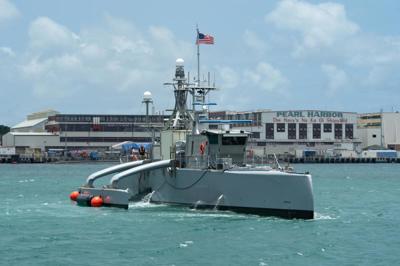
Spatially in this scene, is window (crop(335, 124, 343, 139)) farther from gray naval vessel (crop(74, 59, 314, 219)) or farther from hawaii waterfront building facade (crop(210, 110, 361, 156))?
gray naval vessel (crop(74, 59, 314, 219))

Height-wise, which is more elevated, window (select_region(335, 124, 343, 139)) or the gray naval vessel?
window (select_region(335, 124, 343, 139))

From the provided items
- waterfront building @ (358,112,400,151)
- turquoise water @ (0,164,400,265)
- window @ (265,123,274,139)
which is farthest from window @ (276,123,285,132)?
turquoise water @ (0,164,400,265)

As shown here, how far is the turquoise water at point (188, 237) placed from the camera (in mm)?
33250

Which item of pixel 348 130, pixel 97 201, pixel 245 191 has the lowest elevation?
pixel 97 201

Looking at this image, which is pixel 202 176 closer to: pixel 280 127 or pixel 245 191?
pixel 245 191

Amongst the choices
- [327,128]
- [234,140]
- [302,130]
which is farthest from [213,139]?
[327,128]

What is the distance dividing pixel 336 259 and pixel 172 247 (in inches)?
253

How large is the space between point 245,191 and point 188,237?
6.95 metres

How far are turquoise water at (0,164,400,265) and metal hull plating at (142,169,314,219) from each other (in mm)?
555

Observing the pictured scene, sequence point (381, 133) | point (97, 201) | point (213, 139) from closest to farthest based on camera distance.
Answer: point (213, 139)
point (97, 201)
point (381, 133)

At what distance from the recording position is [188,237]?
37969 mm

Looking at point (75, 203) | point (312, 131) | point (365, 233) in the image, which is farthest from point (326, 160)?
point (365, 233)

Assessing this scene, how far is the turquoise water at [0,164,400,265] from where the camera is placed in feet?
109

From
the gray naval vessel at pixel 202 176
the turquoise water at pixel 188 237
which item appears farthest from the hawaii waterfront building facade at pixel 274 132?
the turquoise water at pixel 188 237
